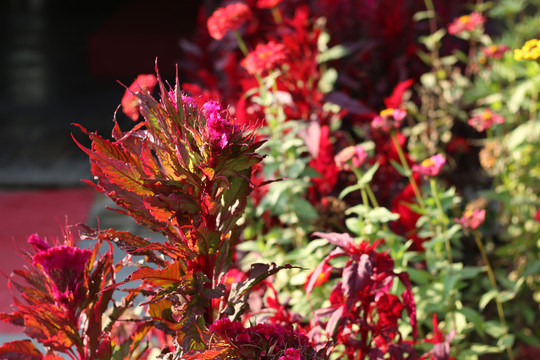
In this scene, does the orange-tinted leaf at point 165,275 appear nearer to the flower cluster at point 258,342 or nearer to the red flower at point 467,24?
the flower cluster at point 258,342

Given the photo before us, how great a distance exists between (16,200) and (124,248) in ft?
12.8

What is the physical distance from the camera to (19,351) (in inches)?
43.9

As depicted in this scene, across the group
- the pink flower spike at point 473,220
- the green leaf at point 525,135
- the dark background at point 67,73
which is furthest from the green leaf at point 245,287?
the dark background at point 67,73

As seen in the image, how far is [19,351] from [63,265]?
0.59 feet

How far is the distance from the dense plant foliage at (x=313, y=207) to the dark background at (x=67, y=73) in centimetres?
282

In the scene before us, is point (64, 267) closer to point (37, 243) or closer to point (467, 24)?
point (37, 243)

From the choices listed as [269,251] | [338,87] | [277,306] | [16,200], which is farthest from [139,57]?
[277,306]

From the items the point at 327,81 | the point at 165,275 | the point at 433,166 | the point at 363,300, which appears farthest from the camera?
the point at 327,81

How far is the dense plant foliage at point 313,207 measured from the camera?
100 cm

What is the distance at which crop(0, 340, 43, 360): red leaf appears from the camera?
43.3 inches

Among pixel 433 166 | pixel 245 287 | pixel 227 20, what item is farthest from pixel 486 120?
pixel 245 287

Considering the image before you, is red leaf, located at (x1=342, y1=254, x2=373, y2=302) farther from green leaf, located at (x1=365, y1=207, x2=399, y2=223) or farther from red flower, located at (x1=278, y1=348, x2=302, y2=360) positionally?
green leaf, located at (x1=365, y1=207, x2=399, y2=223)

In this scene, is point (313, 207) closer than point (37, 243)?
No

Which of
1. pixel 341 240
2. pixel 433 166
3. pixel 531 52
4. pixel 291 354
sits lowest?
pixel 291 354
